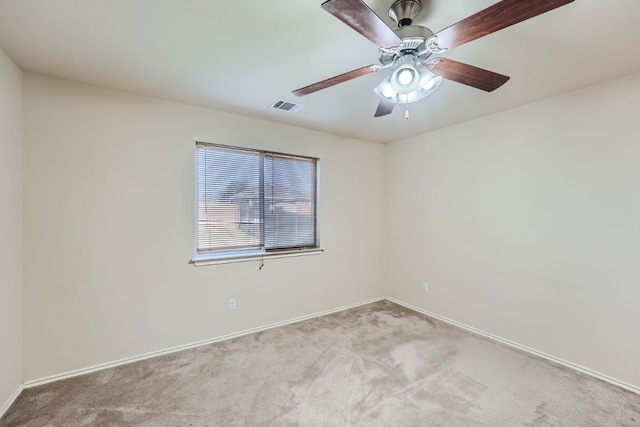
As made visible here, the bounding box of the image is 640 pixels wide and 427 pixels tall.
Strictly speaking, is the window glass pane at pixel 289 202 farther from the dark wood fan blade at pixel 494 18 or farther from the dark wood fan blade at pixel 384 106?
the dark wood fan blade at pixel 494 18

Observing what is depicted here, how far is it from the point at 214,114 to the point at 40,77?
1.29 meters

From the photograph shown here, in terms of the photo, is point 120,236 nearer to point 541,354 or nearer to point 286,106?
point 286,106

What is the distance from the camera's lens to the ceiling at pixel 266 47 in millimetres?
1420

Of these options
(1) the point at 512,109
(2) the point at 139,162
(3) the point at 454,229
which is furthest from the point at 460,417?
(2) the point at 139,162

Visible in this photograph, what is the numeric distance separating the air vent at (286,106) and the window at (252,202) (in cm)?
59

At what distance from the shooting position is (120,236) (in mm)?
2402

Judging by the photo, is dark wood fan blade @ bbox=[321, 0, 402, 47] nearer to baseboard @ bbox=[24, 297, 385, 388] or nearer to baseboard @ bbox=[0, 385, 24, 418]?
baseboard @ bbox=[24, 297, 385, 388]

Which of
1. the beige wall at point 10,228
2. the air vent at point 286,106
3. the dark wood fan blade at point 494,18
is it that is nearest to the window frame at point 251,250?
the air vent at point 286,106

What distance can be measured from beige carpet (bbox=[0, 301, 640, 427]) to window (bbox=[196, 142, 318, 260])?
3.42ft

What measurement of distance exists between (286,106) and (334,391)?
2.52 meters

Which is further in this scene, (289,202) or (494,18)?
(289,202)

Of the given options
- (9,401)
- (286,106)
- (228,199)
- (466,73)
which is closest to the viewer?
(466,73)

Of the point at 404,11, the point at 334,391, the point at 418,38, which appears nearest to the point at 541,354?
the point at 334,391

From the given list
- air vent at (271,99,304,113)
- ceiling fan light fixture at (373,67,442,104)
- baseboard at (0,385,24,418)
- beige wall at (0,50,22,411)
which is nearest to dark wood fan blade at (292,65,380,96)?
ceiling fan light fixture at (373,67,442,104)
